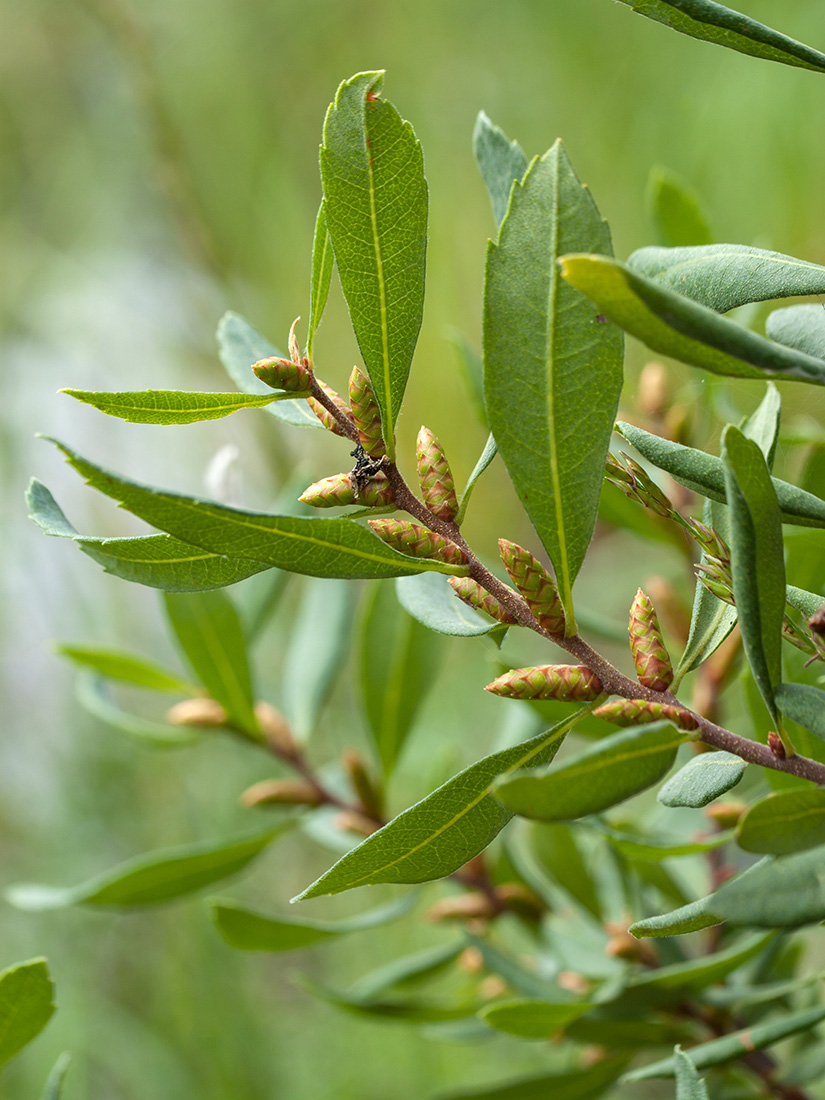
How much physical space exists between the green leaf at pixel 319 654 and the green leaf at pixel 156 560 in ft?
1.09

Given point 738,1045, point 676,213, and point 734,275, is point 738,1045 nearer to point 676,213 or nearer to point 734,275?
point 734,275

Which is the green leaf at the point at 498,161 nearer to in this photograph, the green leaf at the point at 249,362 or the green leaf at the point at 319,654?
the green leaf at the point at 249,362

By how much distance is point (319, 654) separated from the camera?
647 millimetres

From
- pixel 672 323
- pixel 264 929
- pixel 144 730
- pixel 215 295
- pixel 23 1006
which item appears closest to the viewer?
pixel 672 323

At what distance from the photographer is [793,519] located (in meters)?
0.28

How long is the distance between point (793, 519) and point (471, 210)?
1.79 metres

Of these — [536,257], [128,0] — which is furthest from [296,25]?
[536,257]

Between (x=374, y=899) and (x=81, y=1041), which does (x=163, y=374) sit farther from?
(x=81, y=1041)

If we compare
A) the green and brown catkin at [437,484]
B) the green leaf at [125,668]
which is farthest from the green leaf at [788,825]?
the green leaf at [125,668]

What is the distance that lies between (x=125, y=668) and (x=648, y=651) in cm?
41

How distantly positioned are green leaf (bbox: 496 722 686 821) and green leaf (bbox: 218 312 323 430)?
161mm

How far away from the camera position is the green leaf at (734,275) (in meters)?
0.27

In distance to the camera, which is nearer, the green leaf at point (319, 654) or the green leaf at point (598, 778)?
the green leaf at point (598, 778)

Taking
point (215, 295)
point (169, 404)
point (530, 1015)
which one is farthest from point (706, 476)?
point (215, 295)
